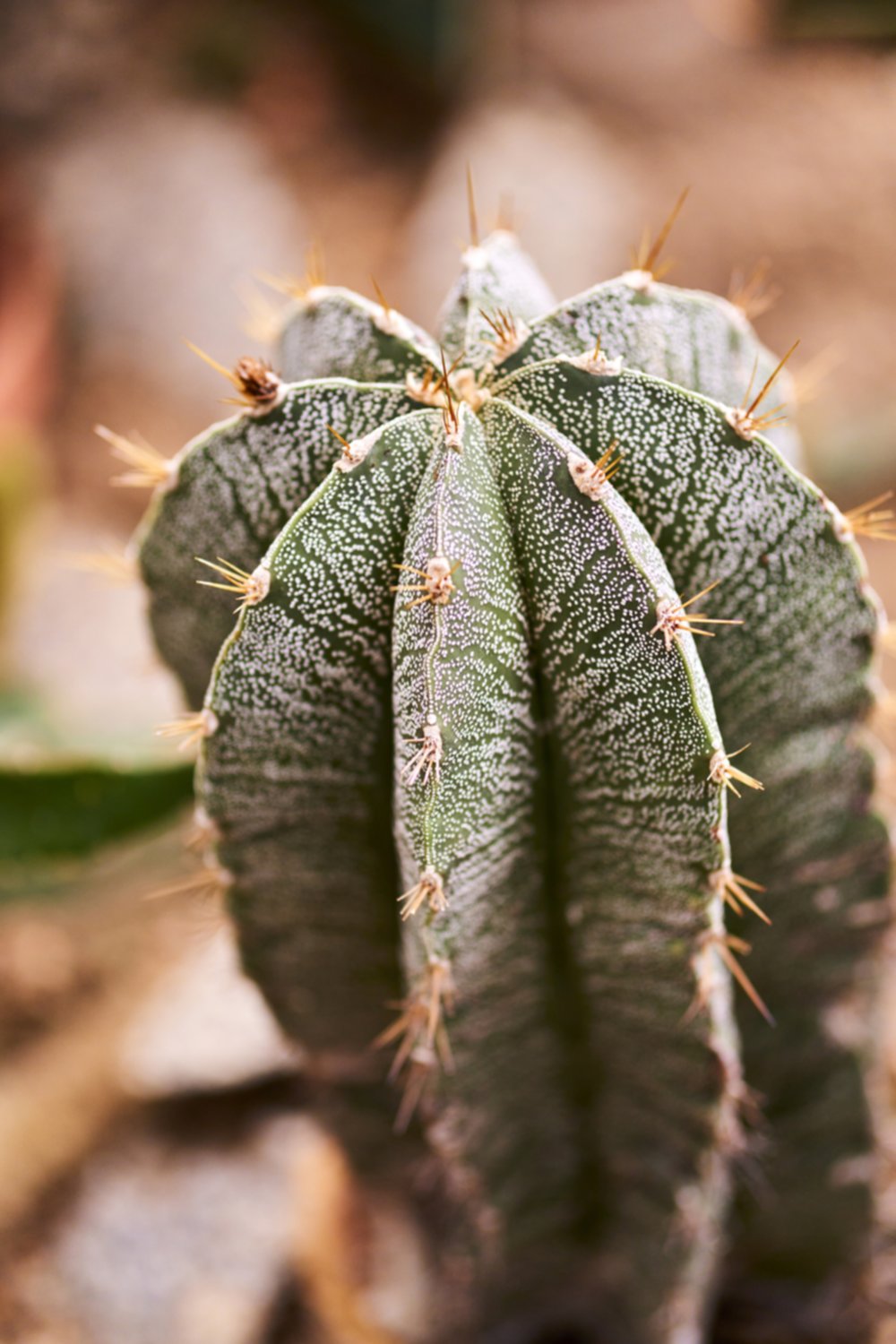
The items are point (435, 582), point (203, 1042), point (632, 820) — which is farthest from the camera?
point (203, 1042)

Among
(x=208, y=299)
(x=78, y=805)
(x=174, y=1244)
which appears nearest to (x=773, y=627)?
(x=78, y=805)

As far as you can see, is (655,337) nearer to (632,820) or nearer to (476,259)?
(476,259)

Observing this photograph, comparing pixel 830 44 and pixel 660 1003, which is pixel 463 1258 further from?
pixel 830 44

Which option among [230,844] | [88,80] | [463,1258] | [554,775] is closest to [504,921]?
[554,775]

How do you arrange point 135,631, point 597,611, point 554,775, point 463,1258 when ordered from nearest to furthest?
point 597,611, point 554,775, point 463,1258, point 135,631

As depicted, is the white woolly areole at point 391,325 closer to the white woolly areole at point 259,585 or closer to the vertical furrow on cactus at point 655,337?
the vertical furrow on cactus at point 655,337

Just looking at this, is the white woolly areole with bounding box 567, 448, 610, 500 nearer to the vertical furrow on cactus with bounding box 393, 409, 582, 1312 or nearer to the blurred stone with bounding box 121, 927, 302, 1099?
the vertical furrow on cactus with bounding box 393, 409, 582, 1312
